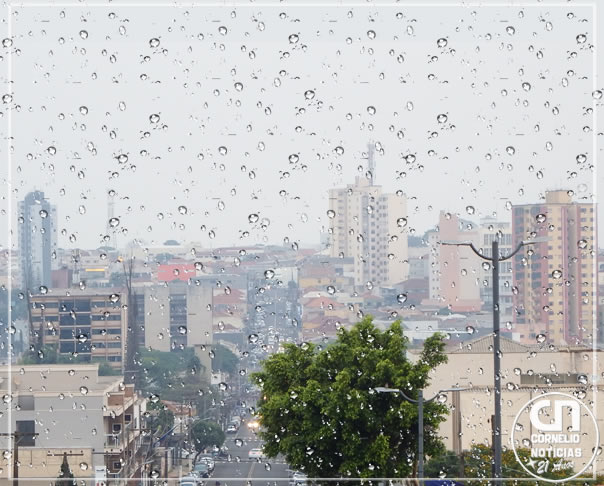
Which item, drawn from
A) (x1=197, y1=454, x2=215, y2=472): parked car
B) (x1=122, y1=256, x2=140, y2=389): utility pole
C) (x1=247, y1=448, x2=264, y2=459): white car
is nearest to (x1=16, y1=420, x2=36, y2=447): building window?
(x1=122, y1=256, x2=140, y2=389): utility pole

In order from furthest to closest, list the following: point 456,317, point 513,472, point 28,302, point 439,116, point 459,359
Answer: point 459,359
point 456,317
point 28,302
point 513,472
point 439,116

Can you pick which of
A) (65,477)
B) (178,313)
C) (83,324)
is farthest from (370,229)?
(65,477)

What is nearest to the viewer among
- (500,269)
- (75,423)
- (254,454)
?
(254,454)

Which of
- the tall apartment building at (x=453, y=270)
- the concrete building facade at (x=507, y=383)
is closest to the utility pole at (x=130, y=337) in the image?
the tall apartment building at (x=453, y=270)

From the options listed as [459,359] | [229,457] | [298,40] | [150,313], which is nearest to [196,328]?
[150,313]

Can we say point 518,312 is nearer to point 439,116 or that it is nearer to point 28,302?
point 439,116

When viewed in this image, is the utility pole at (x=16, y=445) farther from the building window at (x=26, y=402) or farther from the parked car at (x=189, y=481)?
the parked car at (x=189, y=481)

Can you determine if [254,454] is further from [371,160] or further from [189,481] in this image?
[371,160]
